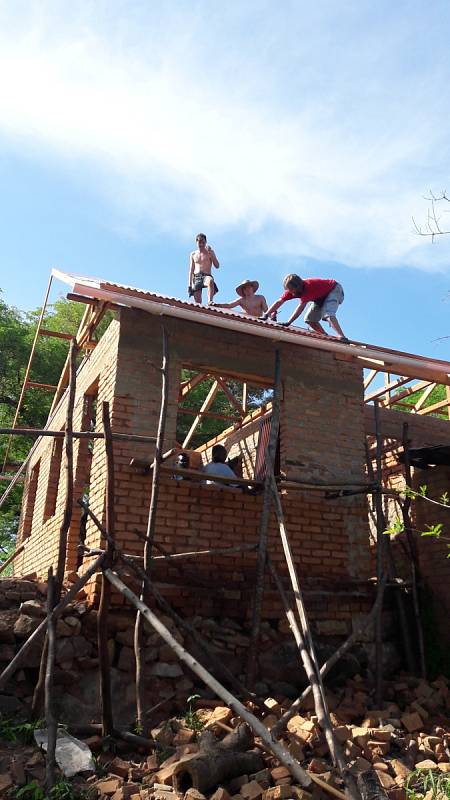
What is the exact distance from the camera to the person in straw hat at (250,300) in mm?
10648

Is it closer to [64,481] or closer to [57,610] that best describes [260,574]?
[57,610]

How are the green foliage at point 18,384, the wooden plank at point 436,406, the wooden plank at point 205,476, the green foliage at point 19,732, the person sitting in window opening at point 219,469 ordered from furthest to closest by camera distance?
the green foliage at point 18,384
the wooden plank at point 436,406
the person sitting in window opening at point 219,469
the wooden plank at point 205,476
the green foliage at point 19,732

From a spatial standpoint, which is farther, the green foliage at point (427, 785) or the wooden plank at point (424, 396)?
the wooden plank at point (424, 396)

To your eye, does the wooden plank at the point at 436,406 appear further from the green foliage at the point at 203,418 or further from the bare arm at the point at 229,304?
the green foliage at the point at 203,418

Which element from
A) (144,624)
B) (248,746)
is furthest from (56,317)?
(248,746)

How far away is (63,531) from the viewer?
19.1ft

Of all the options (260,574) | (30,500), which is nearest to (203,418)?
(30,500)

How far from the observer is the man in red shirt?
9.21m

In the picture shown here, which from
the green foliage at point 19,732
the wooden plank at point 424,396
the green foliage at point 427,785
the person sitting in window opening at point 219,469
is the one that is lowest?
the green foliage at point 427,785

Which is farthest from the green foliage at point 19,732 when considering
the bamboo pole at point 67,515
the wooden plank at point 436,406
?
the wooden plank at point 436,406

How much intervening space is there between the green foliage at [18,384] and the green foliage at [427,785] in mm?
11557

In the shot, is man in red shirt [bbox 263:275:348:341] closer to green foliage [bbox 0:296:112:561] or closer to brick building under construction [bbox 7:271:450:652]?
brick building under construction [bbox 7:271:450:652]

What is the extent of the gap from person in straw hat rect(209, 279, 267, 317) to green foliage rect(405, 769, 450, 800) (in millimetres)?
6764

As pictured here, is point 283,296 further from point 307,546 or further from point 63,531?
point 63,531
